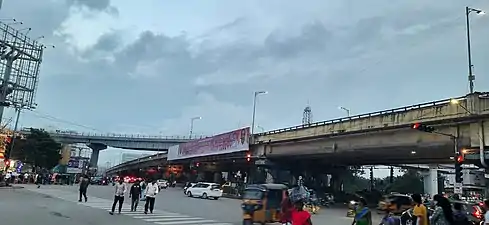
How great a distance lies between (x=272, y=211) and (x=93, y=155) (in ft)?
323

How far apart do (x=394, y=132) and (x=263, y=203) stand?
18.3m

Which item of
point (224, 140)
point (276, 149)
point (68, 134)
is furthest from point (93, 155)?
point (276, 149)

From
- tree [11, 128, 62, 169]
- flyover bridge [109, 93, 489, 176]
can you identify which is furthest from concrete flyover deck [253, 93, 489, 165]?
tree [11, 128, 62, 169]

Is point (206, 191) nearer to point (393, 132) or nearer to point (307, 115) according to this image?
point (393, 132)

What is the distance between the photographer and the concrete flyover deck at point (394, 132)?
84.7 ft

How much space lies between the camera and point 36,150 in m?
68.8

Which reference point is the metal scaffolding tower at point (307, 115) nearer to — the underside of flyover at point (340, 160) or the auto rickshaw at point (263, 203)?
the underside of flyover at point (340, 160)

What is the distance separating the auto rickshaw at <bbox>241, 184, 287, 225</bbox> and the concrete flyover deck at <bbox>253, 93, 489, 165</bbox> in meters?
14.3

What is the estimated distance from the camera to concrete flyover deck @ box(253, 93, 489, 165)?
25812 mm

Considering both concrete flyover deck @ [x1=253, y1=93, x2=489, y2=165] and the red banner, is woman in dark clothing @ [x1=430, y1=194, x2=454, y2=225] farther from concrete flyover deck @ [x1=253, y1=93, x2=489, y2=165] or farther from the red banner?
the red banner

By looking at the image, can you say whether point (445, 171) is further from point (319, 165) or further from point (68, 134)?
point (68, 134)

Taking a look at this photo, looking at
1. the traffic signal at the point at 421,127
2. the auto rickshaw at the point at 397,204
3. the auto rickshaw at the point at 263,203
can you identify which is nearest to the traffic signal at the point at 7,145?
the auto rickshaw at the point at 263,203

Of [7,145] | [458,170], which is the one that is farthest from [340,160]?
[7,145]

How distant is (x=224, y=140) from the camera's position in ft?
174
